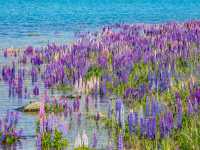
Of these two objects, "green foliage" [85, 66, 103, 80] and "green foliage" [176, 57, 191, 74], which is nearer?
"green foliage" [85, 66, 103, 80]

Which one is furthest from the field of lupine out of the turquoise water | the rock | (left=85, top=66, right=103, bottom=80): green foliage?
the turquoise water

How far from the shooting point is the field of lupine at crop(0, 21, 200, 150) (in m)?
13.0

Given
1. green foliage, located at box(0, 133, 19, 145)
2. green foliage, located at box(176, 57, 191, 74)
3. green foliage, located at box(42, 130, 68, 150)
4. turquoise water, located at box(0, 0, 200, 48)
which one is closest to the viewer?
green foliage, located at box(42, 130, 68, 150)

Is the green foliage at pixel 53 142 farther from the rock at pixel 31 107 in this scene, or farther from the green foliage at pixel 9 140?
the rock at pixel 31 107

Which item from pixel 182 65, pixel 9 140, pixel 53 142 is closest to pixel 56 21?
pixel 182 65

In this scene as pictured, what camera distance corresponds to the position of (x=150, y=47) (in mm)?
25219

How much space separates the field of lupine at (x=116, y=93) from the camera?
1303 centimetres

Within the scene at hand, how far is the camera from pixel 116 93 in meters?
19.3

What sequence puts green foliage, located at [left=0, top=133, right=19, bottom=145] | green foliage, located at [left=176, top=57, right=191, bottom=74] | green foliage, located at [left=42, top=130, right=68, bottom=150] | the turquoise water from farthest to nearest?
the turquoise water
green foliage, located at [left=176, top=57, right=191, bottom=74]
green foliage, located at [left=0, top=133, right=19, bottom=145]
green foliage, located at [left=42, top=130, right=68, bottom=150]

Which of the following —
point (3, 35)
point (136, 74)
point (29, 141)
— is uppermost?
point (3, 35)

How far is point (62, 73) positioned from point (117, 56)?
2479mm

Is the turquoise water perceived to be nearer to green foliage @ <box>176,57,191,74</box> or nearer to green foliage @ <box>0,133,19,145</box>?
green foliage @ <box>176,57,191,74</box>

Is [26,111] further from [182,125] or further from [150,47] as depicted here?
[150,47]

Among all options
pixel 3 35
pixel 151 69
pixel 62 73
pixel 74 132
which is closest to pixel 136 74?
pixel 151 69
